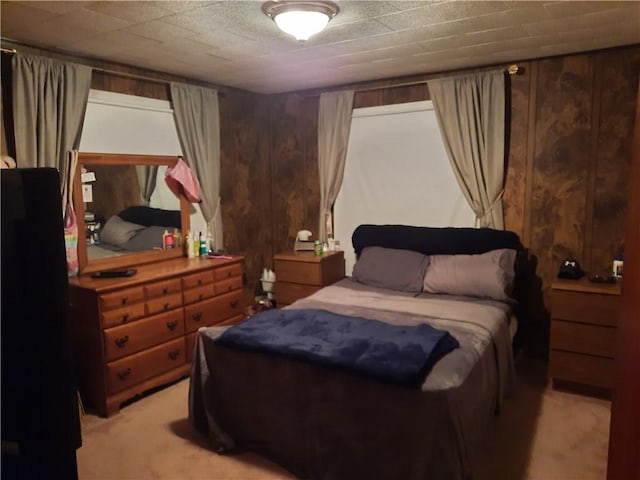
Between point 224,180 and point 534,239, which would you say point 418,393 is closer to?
point 534,239

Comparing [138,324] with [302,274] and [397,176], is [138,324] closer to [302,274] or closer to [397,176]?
[302,274]

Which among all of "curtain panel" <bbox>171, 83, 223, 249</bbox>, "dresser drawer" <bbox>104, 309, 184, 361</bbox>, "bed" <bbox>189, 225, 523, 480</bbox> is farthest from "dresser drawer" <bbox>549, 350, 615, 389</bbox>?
"curtain panel" <bbox>171, 83, 223, 249</bbox>

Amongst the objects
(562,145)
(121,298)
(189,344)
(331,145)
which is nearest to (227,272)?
(189,344)

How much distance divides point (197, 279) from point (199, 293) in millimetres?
104

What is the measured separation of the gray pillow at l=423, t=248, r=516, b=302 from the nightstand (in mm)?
921

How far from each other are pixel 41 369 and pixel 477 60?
3393 millimetres

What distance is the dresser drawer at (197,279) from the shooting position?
10.9 feet

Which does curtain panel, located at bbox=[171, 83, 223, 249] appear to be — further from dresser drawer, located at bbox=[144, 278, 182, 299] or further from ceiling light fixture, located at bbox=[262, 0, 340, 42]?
ceiling light fixture, located at bbox=[262, 0, 340, 42]

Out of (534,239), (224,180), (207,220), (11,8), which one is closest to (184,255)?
(207,220)

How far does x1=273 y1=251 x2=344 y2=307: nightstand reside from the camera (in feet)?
13.1

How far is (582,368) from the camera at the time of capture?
9.91ft

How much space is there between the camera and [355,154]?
427cm

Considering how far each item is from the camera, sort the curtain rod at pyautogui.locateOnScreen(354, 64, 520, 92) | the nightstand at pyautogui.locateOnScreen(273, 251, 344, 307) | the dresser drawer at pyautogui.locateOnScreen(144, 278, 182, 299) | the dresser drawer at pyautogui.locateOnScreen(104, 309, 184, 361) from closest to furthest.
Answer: the dresser drawer at pyautogui.locateOnScreen(104, 309, 184, 361)
the dresser drawer at pyautogui.locateOnScreen(144, 278, 182, 299)
the curtain rod at pyautogui.locateOnScreen(354, 64, 520, 92)
the nightstand at pyautogui.locateOnScreen(273, 251, 344, 307)

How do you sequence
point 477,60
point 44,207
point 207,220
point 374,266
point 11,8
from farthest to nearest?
1. point 207,220
2. point 374,266
3. point 477,60
4. point 11,8
5. point 44,207
